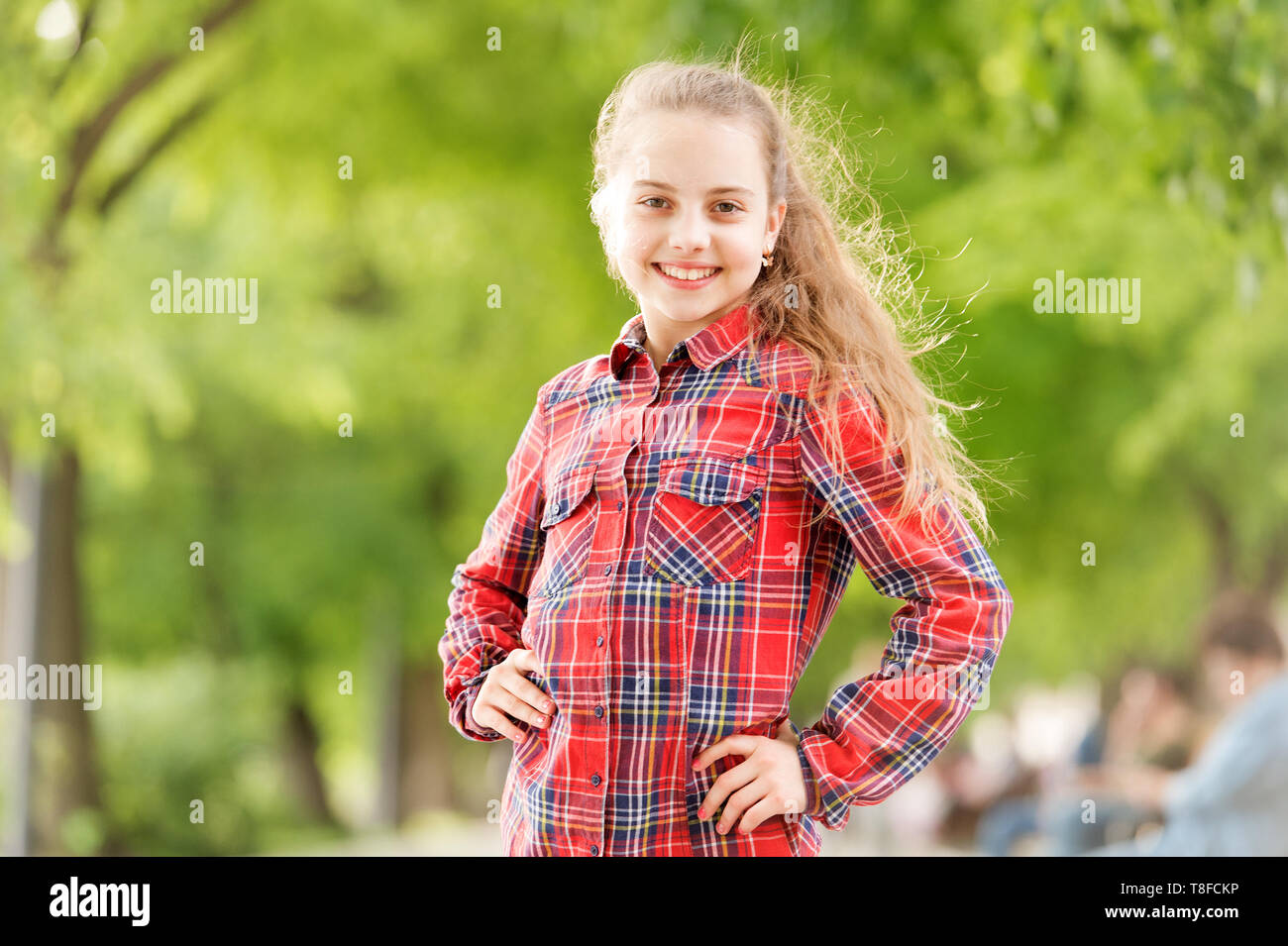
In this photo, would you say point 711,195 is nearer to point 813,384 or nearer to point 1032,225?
point 813,384

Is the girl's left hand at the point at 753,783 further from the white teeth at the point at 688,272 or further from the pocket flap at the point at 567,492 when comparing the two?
the white teeth at the point at 688,272

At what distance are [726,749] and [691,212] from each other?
79cm

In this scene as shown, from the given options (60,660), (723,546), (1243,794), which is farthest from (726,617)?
(60,660)

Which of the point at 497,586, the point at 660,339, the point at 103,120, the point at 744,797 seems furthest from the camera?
the point at 103,120

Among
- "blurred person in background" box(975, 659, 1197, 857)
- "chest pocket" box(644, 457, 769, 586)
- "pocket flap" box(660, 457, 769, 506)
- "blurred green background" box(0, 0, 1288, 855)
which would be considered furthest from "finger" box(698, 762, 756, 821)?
"blurred person in background" box(975, 659, 1197, 857)

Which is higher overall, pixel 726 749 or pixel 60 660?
pixel 726 749

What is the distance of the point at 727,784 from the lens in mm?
1908

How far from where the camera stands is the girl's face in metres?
2.05

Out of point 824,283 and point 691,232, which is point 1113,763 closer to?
point 824,283

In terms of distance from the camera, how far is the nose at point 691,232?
2047mm

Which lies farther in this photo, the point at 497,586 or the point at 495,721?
the point at 497,586

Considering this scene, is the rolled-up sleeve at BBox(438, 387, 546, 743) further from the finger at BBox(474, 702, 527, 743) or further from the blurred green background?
the blurred green background

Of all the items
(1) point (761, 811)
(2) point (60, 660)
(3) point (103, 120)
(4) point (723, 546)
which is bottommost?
(2) point (60, 660)
